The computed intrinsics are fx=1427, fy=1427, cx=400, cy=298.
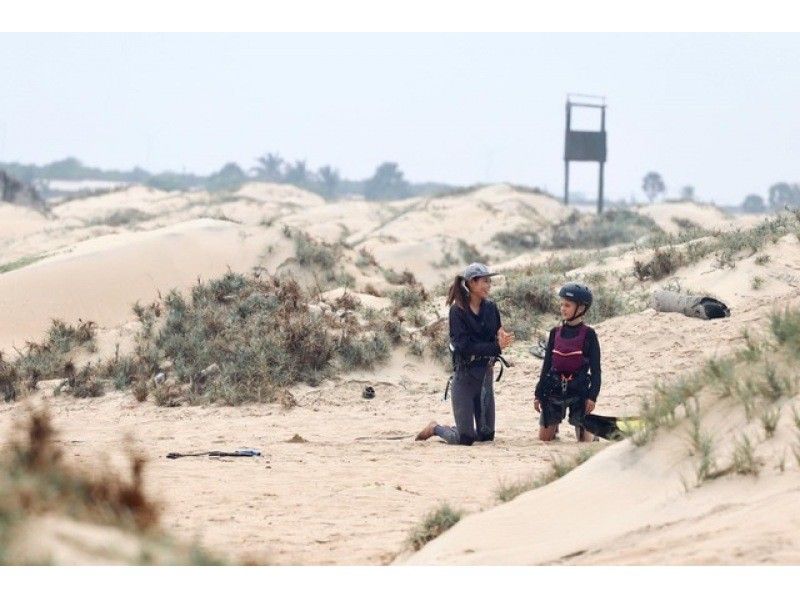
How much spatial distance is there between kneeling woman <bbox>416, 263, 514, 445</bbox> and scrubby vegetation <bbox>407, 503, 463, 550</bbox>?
339cm

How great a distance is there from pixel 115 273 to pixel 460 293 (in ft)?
52.3

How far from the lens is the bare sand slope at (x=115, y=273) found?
23328mm

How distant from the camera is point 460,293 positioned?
10.6 metres

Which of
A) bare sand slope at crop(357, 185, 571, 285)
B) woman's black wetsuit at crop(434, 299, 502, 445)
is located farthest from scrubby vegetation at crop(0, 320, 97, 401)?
bare sand slope at crop(357, 185, 571, 285)

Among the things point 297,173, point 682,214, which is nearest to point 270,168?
point 297,173

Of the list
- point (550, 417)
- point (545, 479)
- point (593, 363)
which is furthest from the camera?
point (550, 417)

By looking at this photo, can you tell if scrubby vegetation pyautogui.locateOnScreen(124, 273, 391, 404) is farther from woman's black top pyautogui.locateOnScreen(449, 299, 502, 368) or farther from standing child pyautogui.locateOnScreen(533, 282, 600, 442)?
standing child pyautogui.locateOnScreen(533, 282, 600, 442)

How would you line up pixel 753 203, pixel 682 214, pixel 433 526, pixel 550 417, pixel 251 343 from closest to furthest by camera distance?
pixel 433 526, pixel 550 417, pixel 251 343, pixel 682 214, pixel 753 203

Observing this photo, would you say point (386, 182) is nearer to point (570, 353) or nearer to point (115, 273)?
point (115, 273)

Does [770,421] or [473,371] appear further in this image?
[473,371]

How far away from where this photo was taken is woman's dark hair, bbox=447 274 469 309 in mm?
10562

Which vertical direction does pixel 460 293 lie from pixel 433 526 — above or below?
above
